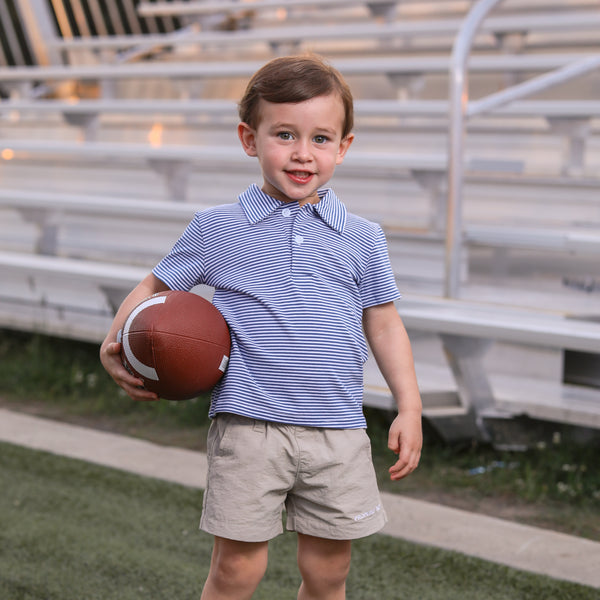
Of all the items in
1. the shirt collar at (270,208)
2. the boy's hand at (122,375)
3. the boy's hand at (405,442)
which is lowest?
the boy's hand at (405,442)

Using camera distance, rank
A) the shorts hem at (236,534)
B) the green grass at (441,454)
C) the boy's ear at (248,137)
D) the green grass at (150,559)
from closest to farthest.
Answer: the shorts hem at (236,534) < the boy's ear at (248,137) < the green grass at (150,559) < the green grass at (441,454)

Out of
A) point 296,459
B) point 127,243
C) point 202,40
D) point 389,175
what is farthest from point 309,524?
point 202,40

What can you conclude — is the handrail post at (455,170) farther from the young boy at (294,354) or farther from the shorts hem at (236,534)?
the shorts hem at (236,534)

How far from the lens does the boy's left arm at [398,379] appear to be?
1724 millimetres

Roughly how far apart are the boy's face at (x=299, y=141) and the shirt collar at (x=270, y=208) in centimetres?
4

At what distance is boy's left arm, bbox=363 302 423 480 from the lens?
1724mm

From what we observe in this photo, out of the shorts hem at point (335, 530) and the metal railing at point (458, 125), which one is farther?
the metal railing at point (458, 125)

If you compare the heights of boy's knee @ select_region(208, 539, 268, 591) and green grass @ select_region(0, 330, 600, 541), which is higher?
boy's knee @ select_region(208, 539, 268, 591)

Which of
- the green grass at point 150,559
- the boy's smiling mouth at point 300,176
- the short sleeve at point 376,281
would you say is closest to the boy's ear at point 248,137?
the boy's smiling mouth at point 300,176

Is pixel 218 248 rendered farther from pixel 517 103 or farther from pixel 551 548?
pixel 517 103

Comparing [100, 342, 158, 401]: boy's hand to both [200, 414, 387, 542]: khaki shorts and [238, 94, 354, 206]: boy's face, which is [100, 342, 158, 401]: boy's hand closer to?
[200, 414, 387, 542]: khaki shorts

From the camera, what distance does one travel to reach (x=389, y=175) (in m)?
4.64

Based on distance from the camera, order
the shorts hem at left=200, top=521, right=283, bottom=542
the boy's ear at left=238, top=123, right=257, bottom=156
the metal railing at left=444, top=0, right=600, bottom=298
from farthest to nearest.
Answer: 1. the metal railing at left=444, top=0, right=600, bottom=298
2. the boy's ear at left=238, top=123, right=257, bottom=156
3. the shorts hem at left=200, top=521, right=283, bottom=542

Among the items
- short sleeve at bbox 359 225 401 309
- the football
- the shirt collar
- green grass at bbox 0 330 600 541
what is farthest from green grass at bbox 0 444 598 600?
the shirt collar
